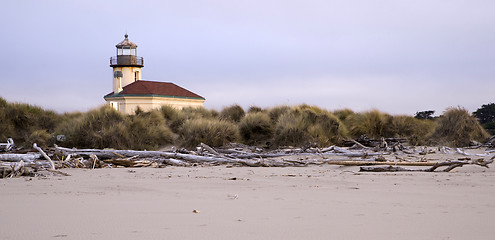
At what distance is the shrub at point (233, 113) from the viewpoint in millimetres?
17708

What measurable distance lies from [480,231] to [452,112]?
11.4 metres

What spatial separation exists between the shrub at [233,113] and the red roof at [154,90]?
23.5 meters

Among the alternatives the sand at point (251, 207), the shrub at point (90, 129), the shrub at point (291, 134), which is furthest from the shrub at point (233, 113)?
the sand at point (251, 207)

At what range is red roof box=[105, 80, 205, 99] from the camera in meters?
41.4

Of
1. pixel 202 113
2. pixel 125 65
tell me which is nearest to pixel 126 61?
pixel 125 65

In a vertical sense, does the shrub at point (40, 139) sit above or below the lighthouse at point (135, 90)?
below

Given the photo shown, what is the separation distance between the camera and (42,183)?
5414mm

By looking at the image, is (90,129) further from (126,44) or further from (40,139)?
(126,44)

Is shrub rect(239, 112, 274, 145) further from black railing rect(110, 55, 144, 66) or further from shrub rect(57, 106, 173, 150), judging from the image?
black railing rect(110, 55, 144, 66)

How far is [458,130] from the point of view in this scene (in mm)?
12914

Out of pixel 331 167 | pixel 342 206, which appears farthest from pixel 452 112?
pixel 342 206

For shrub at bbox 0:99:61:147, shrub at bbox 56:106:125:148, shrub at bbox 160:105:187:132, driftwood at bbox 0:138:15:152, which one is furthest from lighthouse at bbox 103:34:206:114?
driftwood at bbox 0:138:15:152

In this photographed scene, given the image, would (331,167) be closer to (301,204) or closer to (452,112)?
(301,204)

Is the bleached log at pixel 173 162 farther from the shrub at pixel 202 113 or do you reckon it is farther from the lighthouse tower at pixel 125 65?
the lighthouse tower at pixel 125 65
